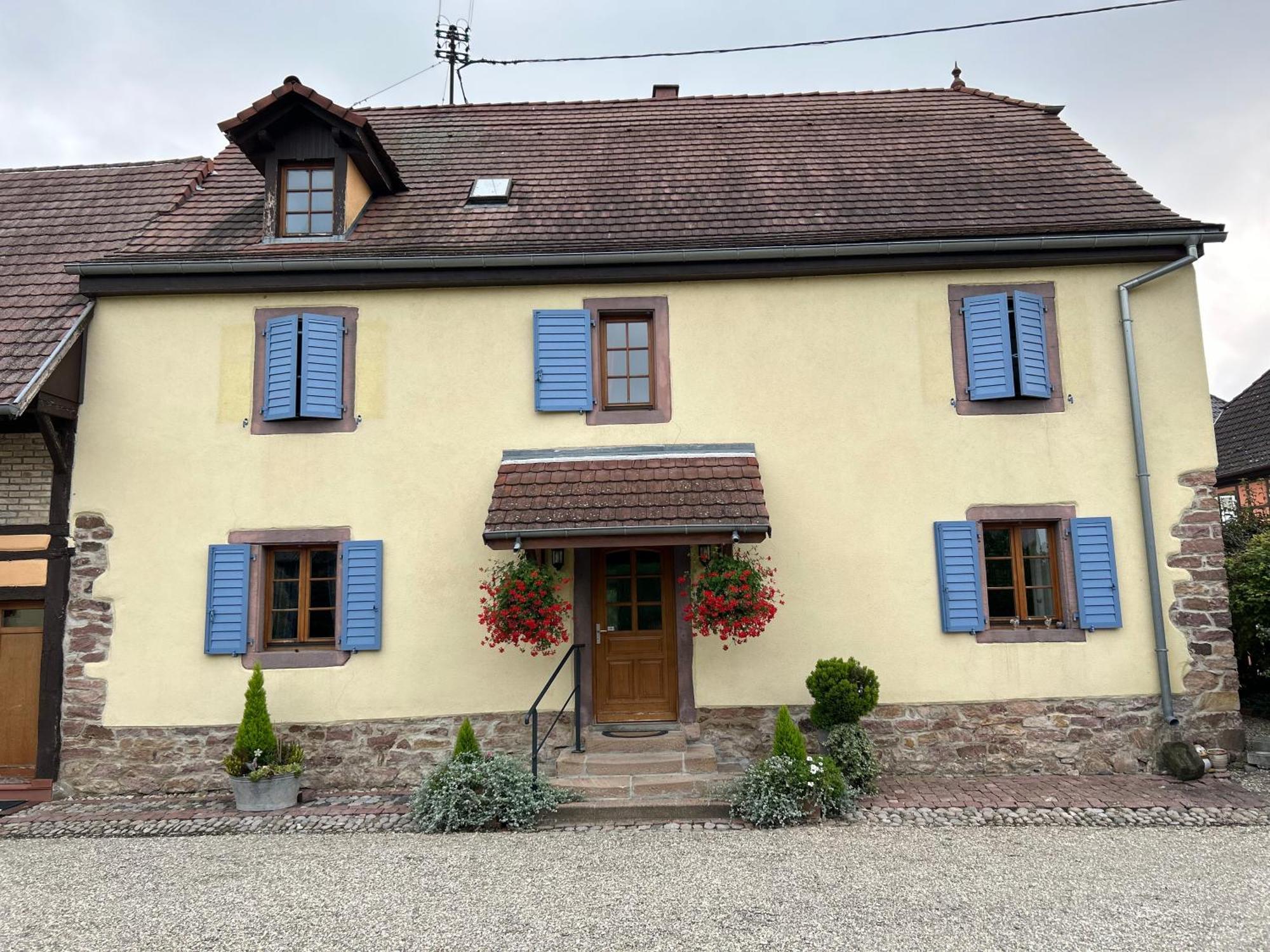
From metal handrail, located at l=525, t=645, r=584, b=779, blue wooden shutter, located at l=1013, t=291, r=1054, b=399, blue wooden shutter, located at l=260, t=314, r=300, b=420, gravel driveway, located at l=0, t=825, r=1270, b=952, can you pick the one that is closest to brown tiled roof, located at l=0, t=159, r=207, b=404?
blue wooden shutter, located at l=260, t=314, r=300, b=420

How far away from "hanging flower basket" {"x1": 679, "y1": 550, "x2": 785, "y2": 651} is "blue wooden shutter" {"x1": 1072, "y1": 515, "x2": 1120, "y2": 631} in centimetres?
314

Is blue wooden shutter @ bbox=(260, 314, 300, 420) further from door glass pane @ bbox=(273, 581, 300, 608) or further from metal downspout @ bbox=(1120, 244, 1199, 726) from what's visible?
metal downspout @ bbox=(1120, 244, 1199, 726)

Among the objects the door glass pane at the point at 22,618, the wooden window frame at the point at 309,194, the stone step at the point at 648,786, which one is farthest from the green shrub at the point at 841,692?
the door glass pane at the point at 22,618

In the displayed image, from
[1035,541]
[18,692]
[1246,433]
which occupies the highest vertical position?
A: [1246,433]

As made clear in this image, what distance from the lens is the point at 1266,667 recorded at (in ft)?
31.5

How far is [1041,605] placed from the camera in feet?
26.3

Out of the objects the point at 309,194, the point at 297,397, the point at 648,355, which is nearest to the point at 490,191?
the point at 309,194

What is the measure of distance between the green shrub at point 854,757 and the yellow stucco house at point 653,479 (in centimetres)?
69

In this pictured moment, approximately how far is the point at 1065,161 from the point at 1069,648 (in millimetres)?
5830

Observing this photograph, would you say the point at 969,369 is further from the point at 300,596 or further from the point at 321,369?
the point at 300,596

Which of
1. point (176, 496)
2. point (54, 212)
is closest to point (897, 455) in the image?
point (176, 496)

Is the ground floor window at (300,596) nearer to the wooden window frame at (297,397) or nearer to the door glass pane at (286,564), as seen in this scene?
the door glass pane at (286,564)

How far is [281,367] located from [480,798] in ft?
15.5

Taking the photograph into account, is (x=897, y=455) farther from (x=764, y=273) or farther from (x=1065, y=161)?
(x=1065, y=161)
